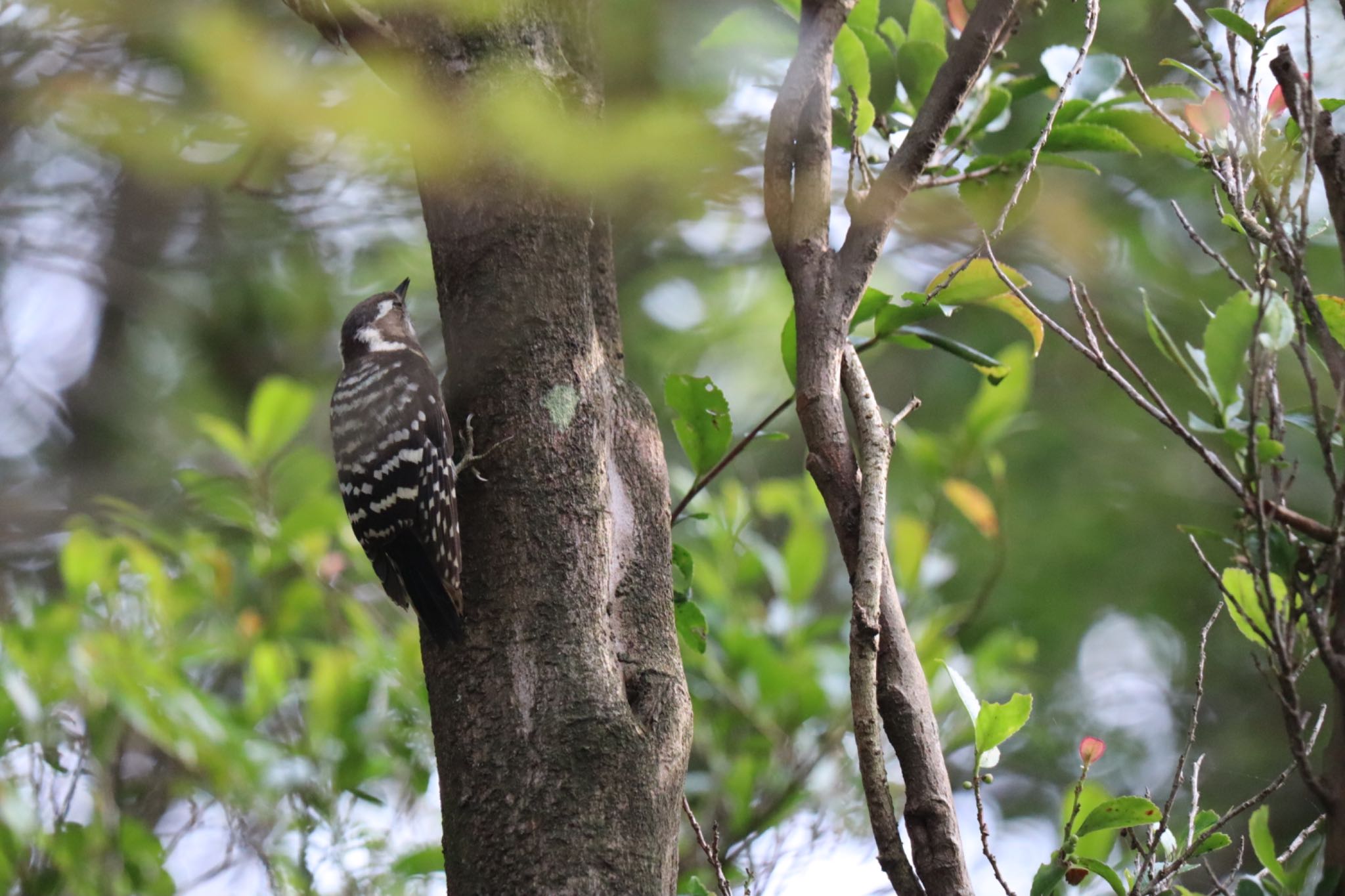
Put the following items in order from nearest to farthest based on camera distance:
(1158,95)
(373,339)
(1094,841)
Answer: (1094,841)
(1158,95)
(373,339)

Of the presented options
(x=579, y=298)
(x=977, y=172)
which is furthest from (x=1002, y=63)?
(x=579, y=298)

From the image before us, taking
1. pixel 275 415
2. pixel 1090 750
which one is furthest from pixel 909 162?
pixel 275 415

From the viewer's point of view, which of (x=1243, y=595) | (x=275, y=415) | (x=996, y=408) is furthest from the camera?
(x=275, y=415)

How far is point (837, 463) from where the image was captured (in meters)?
1.66

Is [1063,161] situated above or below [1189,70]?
below

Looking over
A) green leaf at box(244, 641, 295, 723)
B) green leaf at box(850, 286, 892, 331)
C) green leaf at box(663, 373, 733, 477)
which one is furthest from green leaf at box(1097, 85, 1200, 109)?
green leaf at box(244, 641, 295, 723)

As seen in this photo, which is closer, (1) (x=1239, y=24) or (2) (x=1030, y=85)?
(1) (x=1239, y=24)

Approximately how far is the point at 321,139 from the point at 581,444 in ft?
3.30

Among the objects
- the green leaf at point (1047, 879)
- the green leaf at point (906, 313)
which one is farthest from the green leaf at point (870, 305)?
the green leaf at point (1047, 879)

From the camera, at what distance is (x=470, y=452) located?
1.80m

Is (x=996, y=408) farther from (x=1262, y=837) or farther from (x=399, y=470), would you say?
(x=1262, y=837)

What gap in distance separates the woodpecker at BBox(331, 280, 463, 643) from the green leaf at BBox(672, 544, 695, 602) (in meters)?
0.40

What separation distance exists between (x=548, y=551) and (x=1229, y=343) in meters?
0.92

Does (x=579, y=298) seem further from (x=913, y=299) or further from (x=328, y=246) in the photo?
(x=328, y=246)
